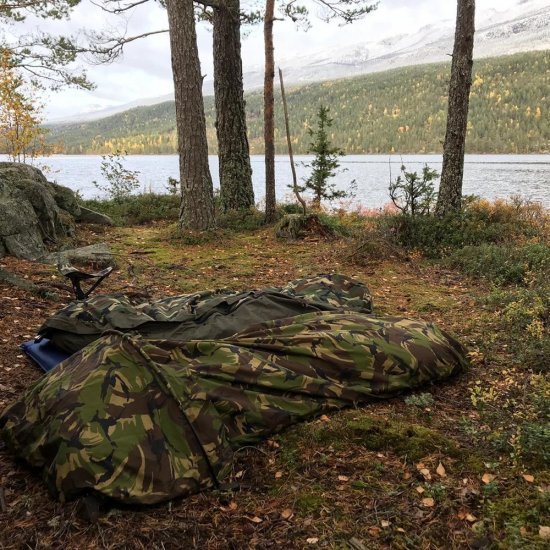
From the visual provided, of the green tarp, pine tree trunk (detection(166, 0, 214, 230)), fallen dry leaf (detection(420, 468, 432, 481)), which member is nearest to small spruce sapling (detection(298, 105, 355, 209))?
pine tree trunk (detection(166, 0, 214, 230))

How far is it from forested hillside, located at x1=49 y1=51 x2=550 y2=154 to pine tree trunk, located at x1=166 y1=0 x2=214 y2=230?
5595 cm

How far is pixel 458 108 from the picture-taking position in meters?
8.45

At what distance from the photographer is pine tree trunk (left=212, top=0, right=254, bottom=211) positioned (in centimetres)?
1016

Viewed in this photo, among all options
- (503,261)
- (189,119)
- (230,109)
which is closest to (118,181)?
(230,109)

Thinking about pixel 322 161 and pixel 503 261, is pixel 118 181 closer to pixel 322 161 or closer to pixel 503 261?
pixel 322 161

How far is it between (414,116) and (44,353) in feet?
321

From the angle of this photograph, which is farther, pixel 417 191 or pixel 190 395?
pixel 417 191

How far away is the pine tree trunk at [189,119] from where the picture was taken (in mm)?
7629

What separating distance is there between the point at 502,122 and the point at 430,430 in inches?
3586

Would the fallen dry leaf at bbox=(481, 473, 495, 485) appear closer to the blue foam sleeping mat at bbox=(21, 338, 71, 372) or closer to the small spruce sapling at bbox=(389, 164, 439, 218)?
the blue foam sleeping mat at bbox=(21, 338, 71, 372)

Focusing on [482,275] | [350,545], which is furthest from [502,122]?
[350,545]

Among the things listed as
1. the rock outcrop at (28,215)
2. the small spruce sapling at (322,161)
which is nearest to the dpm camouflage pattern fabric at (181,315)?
the rock outcrop at (28,215)

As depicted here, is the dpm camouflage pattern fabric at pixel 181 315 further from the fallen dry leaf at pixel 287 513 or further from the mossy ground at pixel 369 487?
the fallen dry leaf at pixel 287 513

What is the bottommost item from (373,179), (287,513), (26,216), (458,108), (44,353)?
(373,179)
